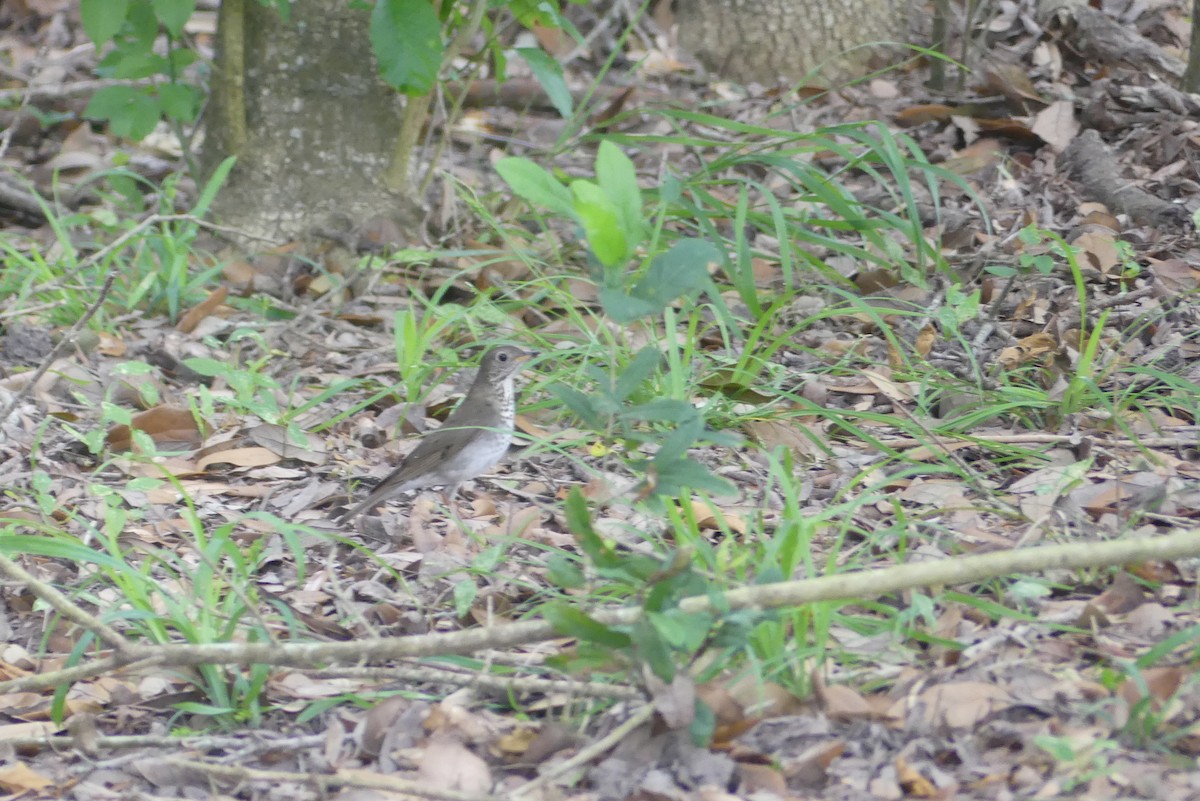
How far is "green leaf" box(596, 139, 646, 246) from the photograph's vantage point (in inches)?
107

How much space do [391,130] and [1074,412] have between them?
356cm

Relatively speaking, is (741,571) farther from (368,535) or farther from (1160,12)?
(1160,12)

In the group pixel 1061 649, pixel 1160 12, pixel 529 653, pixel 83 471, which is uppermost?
pixel 1160 12

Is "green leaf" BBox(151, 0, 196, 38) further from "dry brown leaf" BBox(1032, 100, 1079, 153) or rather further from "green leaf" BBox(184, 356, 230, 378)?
"dry brown leaf" BBox(1032, 100, 1079, 153)

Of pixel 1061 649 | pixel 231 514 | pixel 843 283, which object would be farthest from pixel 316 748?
pixel 843 283

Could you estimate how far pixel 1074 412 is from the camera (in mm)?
4145

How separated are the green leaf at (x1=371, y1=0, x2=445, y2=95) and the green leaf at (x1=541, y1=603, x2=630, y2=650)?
3174 millimetres

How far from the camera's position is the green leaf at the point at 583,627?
2604mm

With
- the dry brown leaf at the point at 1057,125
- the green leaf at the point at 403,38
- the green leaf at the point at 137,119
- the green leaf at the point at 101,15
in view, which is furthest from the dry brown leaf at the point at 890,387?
the green leaf at the point at 137,119

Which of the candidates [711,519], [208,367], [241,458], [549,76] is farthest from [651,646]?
[549,76]

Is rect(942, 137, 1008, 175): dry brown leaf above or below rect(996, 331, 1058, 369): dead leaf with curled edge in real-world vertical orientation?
above

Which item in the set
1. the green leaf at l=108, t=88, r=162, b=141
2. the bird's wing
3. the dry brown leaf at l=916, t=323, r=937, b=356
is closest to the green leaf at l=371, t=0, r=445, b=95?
the green leaf at l=108, t=88, r=162, b=141

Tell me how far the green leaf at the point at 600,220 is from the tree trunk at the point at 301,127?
12.2ft

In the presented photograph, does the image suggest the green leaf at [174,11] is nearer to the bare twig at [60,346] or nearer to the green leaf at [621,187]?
the bare twig at [60,346]
